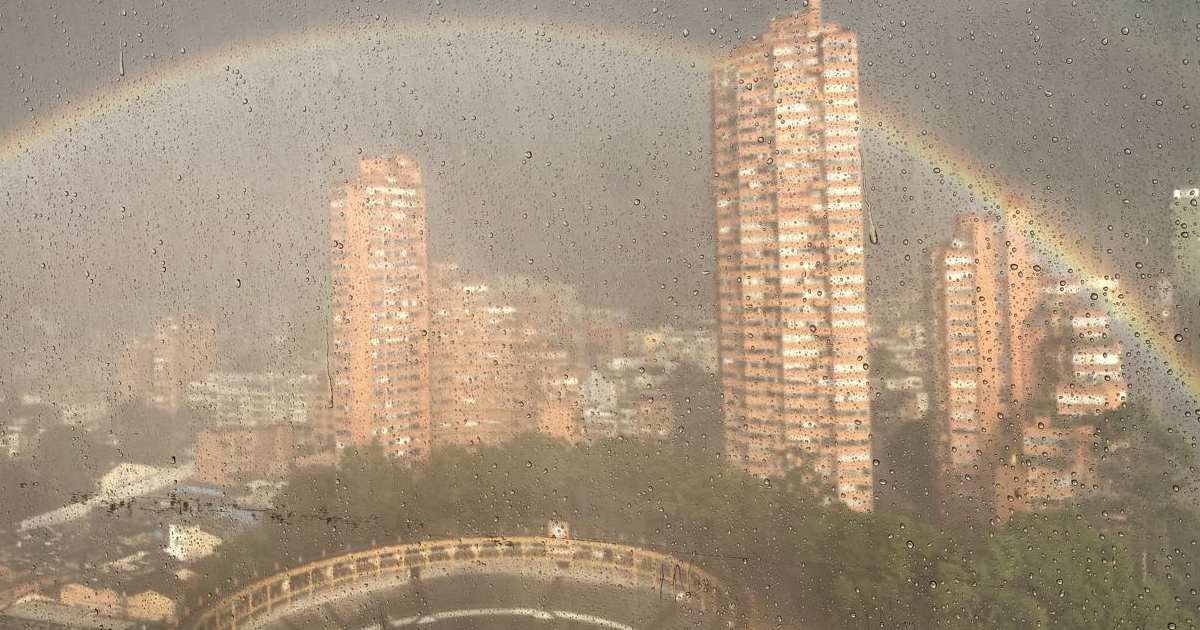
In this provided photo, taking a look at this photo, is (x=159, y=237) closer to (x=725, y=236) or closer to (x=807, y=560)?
(x=725, y=236)

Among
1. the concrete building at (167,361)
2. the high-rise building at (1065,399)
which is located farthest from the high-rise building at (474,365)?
the high-rise building at (1065,399)

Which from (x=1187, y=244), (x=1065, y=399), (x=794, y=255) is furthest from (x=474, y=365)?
(x=1187, y=244)

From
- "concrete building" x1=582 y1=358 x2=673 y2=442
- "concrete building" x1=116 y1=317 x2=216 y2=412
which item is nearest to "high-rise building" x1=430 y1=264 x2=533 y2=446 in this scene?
"concrete building" x1=582 y1=358 x2=673 y2=442

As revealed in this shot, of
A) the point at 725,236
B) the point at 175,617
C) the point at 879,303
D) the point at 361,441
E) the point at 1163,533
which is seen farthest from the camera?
the point at 175,617

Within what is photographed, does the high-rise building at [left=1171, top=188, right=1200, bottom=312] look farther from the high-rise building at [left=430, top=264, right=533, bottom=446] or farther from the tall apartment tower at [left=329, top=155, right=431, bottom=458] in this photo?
the tall apartment tower at [left=329, top=155, right=431, bottom=458]

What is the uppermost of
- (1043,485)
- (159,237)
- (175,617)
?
(159,237)

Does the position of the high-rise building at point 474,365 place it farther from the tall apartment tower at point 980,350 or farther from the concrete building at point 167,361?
the tall apartment tower at point 980,350

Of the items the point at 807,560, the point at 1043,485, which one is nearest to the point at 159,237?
the point at 807,560

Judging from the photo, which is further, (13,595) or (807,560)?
(13,595)
